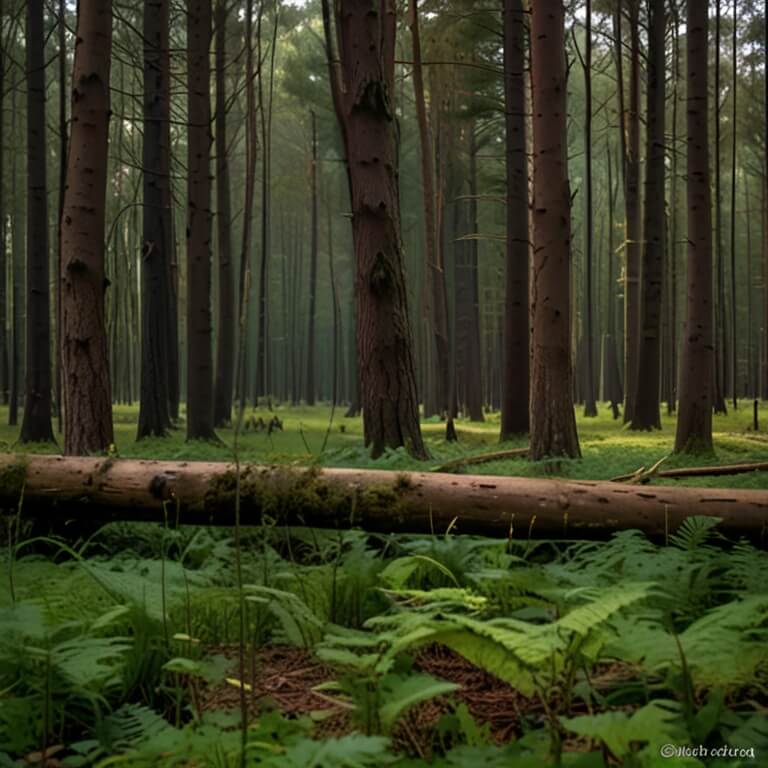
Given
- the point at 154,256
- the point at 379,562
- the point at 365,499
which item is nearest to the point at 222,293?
the point at 154,256

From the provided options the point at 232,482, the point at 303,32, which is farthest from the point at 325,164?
the point at 232,482

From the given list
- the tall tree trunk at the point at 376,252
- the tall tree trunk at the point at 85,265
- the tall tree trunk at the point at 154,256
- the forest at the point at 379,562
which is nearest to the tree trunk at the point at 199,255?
the forest at the point at 379,562

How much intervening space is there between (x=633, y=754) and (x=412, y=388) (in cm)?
601

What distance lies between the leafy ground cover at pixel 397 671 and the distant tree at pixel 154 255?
32.3 ft

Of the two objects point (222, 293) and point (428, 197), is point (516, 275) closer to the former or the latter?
point (428, 197)

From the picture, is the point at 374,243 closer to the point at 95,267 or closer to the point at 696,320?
the point at 95,267

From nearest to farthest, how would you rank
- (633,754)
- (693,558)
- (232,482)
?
(633,754)
(693,558)
(232,482)

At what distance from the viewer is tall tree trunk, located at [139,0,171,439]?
1256 centimetres

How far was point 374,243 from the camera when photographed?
24.6ft

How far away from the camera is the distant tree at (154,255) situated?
12.6 meters

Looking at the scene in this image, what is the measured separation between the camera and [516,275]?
503 inches

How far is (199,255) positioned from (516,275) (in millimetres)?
5529

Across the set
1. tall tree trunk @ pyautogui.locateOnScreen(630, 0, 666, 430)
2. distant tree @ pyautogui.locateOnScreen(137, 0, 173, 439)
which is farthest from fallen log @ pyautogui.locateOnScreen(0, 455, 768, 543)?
tall tree trunk @ pyautogui.locateOnScreen(630, 0, 666, 430)

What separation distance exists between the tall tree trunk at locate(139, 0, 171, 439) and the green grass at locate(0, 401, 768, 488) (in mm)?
705
